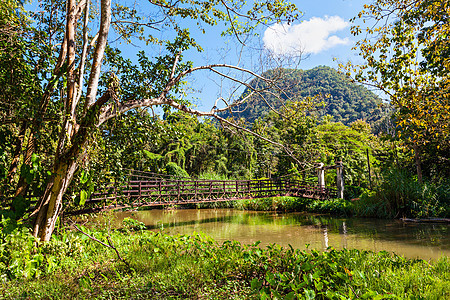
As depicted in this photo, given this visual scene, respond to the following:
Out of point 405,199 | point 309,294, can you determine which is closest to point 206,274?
point 309,294

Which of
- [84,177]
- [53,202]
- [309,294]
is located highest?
[84,177]

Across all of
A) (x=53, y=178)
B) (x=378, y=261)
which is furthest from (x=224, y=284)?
(x=53, y=178)

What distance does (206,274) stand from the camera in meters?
2.94

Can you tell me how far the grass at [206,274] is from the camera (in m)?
2.33

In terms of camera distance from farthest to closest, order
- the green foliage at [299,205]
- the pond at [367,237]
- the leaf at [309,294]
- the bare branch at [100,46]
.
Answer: the green foliage at [299,205] → the pond at [367,237] → the bare branch at [100,46] → the leaf at [309,294]

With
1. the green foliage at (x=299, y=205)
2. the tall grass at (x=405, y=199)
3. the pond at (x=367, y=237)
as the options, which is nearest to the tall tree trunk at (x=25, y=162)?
the pond at (x=367, y=237)

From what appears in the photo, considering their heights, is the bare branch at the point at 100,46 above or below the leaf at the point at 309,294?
above

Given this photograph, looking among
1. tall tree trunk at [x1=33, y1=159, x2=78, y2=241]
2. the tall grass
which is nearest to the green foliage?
the tall grass

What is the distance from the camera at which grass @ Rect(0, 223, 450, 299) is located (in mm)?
2328

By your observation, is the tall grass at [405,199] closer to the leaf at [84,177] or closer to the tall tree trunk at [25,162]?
the leaf at [84,177]

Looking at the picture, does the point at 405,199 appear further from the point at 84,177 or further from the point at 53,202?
the point at 53,202

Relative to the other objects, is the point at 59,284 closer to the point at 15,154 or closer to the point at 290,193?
the point at 15,154

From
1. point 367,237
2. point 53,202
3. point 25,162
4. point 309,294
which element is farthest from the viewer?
point 367,237

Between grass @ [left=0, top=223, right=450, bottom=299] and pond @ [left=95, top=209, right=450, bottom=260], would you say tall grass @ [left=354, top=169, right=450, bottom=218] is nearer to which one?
pond @ [left=95, top=209, right=450, bottom=260]
